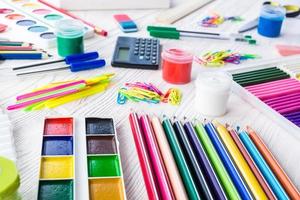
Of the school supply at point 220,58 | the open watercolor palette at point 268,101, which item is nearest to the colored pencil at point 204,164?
the open watercolor palette at point 268,101

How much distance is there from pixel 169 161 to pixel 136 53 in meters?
0.32

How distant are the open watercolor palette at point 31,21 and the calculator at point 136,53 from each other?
0.08 metres

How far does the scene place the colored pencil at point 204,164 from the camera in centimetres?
46

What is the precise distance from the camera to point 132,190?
47 cm

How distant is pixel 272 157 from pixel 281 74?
0.24 meters

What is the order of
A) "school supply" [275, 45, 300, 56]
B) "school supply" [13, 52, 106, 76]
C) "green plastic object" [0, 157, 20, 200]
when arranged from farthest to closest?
"school supply" [275, 45, 300, 56] → "school supply" [13, 52, 106, 76] → "green plastic object" [0, 157, 20, 200]

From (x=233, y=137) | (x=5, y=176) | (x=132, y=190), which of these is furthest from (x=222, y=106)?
(x=5, y=176)

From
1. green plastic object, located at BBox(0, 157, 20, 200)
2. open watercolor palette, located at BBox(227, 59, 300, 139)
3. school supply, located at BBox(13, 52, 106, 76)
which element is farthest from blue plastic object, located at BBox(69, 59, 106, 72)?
green plastic object, located at BBox(0, 157, 20, 200)

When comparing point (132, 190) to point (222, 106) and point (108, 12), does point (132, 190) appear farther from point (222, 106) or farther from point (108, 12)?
point (108, 12)

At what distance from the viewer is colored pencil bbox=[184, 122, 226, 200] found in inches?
18.0

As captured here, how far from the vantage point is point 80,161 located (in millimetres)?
493

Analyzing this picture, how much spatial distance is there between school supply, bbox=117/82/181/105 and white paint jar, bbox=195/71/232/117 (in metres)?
0.04

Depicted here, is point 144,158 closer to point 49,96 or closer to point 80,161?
point 80,161

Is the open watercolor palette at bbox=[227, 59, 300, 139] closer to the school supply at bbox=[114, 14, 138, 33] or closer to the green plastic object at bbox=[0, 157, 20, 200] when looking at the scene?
the school supply at bbox=[114, 14, 138, 33]
